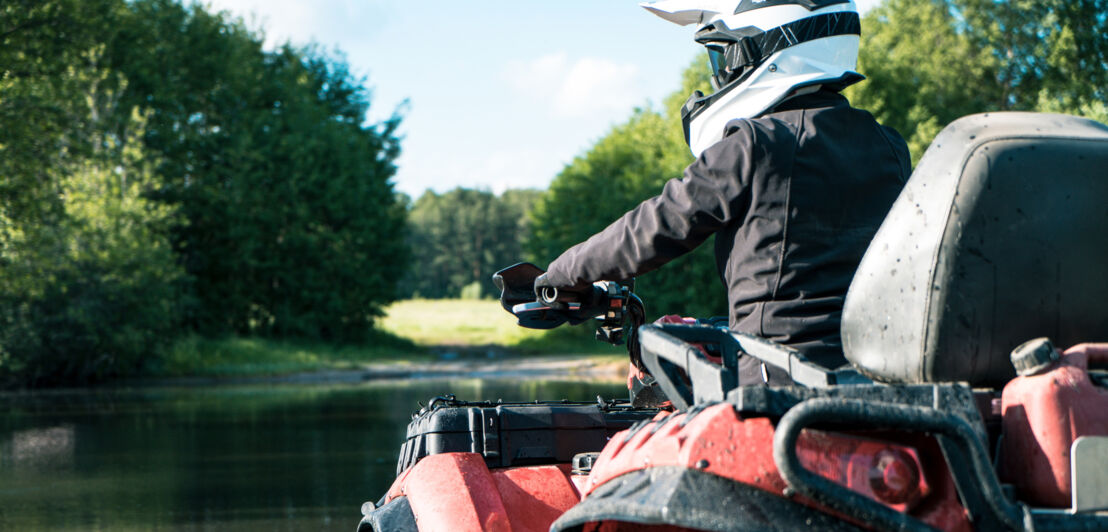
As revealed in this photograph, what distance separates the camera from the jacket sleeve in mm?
2760

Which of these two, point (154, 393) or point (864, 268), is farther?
point (154, 393)

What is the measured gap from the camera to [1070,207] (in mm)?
2225

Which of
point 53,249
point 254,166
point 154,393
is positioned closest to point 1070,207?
point 154,393

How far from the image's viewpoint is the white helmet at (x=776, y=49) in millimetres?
3143

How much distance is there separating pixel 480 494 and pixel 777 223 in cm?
111

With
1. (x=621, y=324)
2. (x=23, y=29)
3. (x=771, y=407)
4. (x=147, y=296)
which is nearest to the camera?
(x=771, y=407)

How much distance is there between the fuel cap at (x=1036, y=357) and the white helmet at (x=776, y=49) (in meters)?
1.21

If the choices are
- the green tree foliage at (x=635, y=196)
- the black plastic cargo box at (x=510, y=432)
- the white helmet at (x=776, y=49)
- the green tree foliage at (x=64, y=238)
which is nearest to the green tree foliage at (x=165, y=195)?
the green tree foliage at (x=64, y=238)

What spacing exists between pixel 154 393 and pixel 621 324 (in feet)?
75.2

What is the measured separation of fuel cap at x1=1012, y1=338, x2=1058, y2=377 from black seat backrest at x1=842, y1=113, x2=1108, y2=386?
125 mm

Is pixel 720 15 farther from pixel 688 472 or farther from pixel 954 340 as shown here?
pixel 688 472

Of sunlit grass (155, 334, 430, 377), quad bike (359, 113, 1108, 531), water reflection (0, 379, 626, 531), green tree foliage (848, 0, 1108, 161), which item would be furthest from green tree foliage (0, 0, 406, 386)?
quad bike (359, 113, 1108, 531)

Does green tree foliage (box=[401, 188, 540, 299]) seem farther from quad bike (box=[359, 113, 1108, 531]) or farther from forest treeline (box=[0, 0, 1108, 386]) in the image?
quad bike (box=[359, 113, 1108, 531])

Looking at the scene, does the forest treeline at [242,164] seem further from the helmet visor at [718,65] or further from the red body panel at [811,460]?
the red body panel at [811,460]
